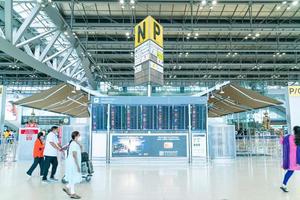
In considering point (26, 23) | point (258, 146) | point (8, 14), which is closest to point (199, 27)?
point (258, 146)

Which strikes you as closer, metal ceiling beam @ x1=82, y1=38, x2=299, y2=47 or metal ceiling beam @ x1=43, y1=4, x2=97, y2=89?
metal ceiling beam @ x1=43, y1=4, x2=97, y2=89

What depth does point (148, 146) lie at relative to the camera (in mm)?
12398

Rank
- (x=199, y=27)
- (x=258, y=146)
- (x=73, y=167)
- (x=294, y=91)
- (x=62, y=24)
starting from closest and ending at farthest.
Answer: (x=73, y=167) < (x=294, y=91) < (x=62, y=24) < (x=199, y=27) < (x=258, y=146)

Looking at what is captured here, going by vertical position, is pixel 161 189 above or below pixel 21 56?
below

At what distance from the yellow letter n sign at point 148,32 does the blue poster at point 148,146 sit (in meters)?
3.93

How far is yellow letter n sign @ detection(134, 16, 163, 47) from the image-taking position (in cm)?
1140

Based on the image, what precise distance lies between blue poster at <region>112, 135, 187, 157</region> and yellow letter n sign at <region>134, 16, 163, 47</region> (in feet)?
12.9

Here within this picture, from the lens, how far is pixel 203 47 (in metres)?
21.7

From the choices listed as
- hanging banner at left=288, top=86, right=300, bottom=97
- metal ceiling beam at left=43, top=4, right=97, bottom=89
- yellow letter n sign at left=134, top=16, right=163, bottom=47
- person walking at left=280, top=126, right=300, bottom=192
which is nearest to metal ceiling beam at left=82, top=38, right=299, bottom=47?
metal ceiling beam at left=43, top=4, right=97, bottom=89

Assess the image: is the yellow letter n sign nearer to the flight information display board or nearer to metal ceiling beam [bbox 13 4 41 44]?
the flight information display board

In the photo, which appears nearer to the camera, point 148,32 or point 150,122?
point 148,32

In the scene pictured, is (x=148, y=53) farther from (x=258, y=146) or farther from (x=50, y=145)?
(x=258, y=146)

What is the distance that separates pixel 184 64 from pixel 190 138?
13.7 m

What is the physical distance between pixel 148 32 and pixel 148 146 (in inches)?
185
